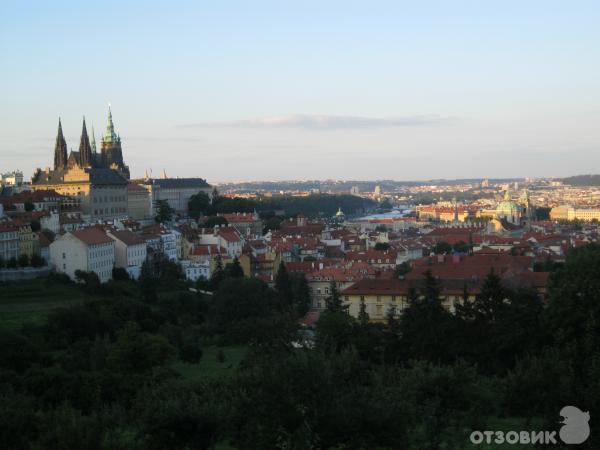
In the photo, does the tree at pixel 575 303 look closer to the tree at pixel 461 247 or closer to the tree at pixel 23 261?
the tree at pixel 23 261

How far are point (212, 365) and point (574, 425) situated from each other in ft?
77.0

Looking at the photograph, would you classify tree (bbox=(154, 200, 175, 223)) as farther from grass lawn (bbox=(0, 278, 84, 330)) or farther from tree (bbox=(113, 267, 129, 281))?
grass lawn (bbox=(0, 278, 84, 330))

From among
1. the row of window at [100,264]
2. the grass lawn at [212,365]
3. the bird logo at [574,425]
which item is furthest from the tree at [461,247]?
the bird logo at [574,425]

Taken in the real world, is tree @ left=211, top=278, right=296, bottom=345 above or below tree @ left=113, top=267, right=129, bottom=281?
below

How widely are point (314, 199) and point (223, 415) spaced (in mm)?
172930

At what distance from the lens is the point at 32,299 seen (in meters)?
49.9

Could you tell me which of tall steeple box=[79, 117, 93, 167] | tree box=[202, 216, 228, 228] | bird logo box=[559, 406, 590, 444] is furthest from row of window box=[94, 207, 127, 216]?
bird logo box=[559, 406, 590, 444]

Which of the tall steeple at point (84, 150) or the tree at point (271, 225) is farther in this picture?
the tree at point (271, 225)

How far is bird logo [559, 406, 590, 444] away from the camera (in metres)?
17.6

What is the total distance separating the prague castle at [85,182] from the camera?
84.0 m

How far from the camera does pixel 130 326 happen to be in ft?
122

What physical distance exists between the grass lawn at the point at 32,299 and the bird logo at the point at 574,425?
28208mm

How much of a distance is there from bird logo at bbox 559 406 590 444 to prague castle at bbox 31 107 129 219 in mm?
67886

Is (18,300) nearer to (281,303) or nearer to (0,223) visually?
(0,223)
